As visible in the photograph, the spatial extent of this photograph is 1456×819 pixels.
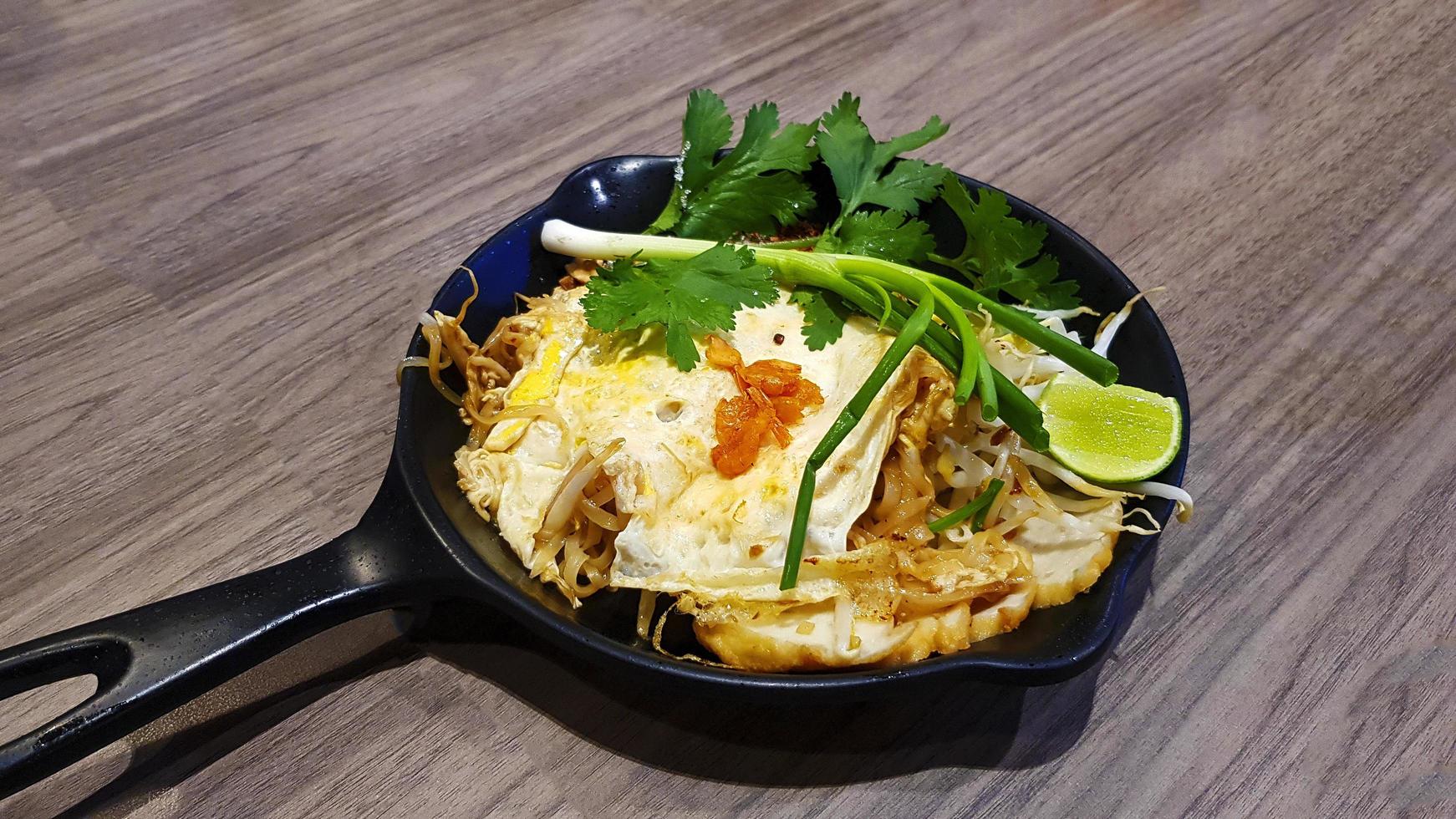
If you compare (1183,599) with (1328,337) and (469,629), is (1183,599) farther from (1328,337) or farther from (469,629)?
(469,629)

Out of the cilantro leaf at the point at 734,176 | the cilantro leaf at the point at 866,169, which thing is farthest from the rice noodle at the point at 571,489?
the cilantro leaf at the point at 866,169

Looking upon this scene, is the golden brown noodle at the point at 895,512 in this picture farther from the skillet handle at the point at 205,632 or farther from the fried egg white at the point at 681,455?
the skillet handle at the point at 205,632

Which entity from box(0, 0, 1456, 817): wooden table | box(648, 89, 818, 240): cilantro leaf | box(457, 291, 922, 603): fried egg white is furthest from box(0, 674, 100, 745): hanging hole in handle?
box(648, 89, 818, 240): cilantro leaf

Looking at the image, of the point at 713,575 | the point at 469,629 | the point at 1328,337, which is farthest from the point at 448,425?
the point at 1328,337

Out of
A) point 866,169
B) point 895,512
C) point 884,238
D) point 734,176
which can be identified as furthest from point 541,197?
point 895,512

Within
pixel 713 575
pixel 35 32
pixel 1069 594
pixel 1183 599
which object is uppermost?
pixel 35 32

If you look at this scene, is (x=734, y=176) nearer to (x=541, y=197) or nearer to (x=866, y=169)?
(x=866, y=169)
